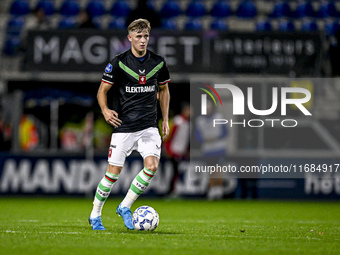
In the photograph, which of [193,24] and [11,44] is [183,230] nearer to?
[11,44]

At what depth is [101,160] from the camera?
1502 centimetres

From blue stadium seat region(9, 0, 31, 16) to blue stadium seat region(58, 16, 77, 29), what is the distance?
4.90ft

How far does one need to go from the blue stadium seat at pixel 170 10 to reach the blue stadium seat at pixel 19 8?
438cm

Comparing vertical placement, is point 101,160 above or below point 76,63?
below

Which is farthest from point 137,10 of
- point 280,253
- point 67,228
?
point 280,253

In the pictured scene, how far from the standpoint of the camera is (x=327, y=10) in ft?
68.1

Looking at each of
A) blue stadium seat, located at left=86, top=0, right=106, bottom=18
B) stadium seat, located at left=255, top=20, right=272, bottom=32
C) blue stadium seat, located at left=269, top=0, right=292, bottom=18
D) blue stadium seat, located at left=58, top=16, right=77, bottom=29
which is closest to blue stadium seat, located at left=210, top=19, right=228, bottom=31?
stadium seat, located at left=255, top=20, right=272, bottom=32

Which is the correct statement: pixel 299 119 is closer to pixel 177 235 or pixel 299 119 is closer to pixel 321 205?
pixel 321 205

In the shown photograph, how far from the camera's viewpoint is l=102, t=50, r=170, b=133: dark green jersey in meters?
7.57

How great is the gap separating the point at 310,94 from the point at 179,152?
353 cm

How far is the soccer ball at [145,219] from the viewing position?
7.47m

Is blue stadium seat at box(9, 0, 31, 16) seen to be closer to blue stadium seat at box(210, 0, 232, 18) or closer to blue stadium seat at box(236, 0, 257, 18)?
blue stadium seat at box(210, 0, 232, 18)

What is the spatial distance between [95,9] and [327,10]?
23.7 feet

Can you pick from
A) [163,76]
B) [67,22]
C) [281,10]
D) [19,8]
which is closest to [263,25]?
[281,10]
